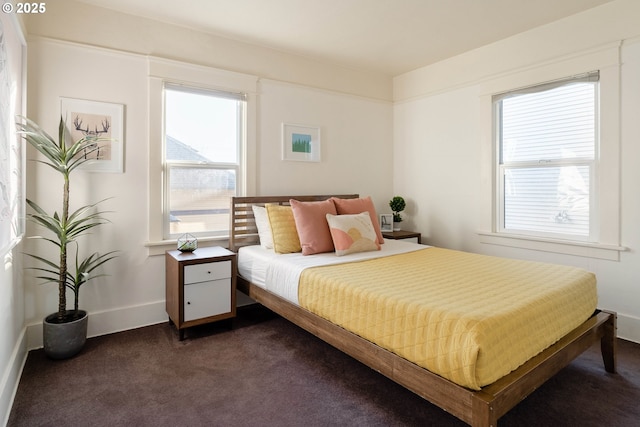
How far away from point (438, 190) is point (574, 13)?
2013mm

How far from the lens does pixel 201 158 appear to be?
340cm

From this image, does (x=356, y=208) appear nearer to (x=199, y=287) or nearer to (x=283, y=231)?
(x=283, y=231)

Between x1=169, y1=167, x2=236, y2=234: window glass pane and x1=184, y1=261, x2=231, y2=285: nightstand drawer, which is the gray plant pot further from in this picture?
x1=169, y1=167, x2=236, y2=234: window glass pane

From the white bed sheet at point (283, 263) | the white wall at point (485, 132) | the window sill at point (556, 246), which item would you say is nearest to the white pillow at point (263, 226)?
the white bed sheet at point (283, 263)

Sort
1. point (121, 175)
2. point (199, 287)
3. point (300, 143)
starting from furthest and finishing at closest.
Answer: point (300, 143), point (121, 175), point (199, 287)

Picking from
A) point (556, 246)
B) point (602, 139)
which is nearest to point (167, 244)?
point (556, 246)

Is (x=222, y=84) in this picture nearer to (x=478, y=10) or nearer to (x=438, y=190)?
(x=478, y=10)

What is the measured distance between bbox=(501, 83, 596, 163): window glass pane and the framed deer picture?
3.62 m

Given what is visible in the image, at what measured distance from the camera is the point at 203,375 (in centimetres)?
230

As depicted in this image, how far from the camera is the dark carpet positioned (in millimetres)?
1855

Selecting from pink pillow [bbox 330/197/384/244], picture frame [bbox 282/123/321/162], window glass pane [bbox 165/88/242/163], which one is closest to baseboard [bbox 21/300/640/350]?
window glass pane [bbox 165/88/242/163]

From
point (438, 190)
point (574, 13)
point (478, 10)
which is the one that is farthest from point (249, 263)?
point (574, 13)

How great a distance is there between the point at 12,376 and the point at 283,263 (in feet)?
Result: 5.65

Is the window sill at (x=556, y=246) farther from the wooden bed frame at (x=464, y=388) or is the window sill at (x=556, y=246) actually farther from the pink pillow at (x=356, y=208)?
the pink pillow at (x=356, y=208)
